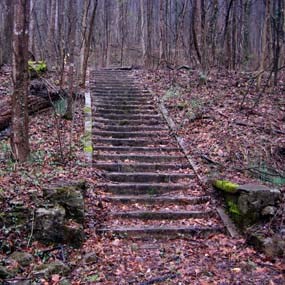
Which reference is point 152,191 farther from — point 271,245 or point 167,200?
point 271,245

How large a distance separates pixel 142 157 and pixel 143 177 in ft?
3.00

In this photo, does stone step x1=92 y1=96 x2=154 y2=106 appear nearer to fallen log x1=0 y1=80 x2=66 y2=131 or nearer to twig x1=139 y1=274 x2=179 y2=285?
fallen log x1=0 y1=80 x2=66 y2=131

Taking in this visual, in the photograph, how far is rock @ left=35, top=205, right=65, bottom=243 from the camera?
5188 millimetres

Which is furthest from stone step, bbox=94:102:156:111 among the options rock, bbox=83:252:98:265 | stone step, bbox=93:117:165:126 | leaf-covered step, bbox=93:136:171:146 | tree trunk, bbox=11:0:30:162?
rock, bbox=83:252:98:265

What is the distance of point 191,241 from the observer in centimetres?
591

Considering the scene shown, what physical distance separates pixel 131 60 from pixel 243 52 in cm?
1101

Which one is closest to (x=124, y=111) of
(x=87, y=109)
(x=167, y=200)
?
(x=87, y=109)

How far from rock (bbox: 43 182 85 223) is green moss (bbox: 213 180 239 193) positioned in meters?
2.50

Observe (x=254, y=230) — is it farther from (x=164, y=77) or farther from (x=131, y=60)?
(x=131, y=60)

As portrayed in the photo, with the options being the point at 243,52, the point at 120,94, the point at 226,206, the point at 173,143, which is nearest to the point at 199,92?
the point at 120,94

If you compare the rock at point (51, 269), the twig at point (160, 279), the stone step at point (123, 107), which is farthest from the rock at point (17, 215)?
the stone step at point (123, 107)

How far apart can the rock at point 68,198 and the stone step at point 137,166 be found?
226 cm

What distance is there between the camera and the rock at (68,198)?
5594 mm

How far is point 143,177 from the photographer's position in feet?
25.8
